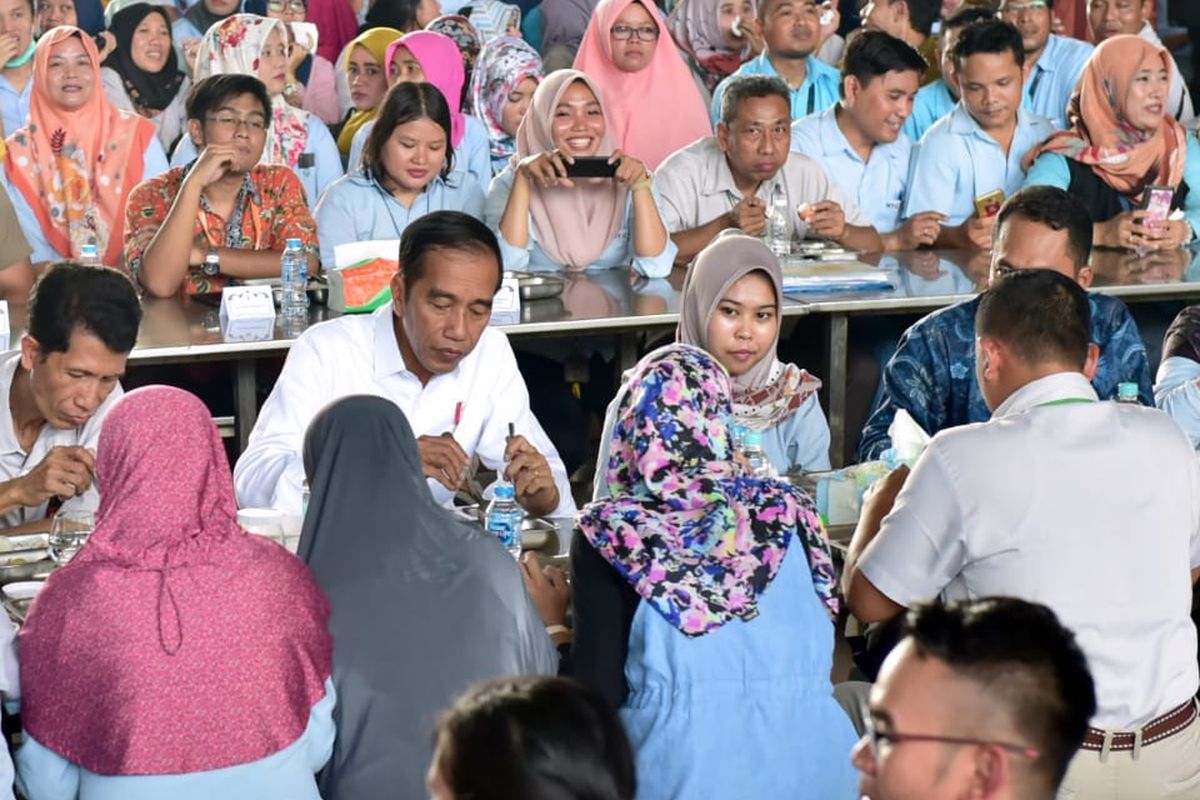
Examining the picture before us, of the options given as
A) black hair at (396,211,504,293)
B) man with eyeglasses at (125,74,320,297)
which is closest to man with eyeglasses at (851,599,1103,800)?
black hair at (396,211,504,293)

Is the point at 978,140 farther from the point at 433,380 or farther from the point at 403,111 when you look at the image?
the point at 433,380

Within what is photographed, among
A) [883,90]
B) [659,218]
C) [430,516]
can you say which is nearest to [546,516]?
[430,516]

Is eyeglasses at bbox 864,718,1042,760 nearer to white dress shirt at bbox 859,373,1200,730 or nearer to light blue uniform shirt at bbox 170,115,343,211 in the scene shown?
white dress shirt at bbox 859,373,1200,730

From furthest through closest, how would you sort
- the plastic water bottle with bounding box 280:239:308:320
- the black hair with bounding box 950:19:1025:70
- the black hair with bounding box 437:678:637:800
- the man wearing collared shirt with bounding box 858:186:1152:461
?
the black hair with bounding box 950:19:1025:70 < the plastic water bottle with bounding box 280:239:308:320 < the man wearing collared shirt with bounding box 858:186:1152:461 < the black hair with bounding box 437:678:637:800

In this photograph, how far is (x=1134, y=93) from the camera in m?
6.01

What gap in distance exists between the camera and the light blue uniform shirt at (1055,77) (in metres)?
7.24

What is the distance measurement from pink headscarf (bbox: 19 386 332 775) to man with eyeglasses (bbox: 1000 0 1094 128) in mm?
5428

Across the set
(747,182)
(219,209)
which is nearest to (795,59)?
(747,182)

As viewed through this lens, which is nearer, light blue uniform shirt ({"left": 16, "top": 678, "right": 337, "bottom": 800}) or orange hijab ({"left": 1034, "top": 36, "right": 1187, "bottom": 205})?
light blue uniform shirt ({"left": 16, "top": 678, "right": 337, "bottom": 800})

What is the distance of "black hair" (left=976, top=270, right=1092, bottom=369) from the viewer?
295 cm

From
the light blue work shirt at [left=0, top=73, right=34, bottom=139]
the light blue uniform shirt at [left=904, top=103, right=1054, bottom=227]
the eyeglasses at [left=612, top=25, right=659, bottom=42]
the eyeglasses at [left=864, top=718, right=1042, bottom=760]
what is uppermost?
the eyeglasses at [left=612, top=25, right=659, bottom=42]

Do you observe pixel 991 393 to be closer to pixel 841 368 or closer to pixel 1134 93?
pixel 841 368

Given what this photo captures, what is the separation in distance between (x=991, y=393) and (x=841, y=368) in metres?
2.26

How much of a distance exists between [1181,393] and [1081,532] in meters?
1.31
